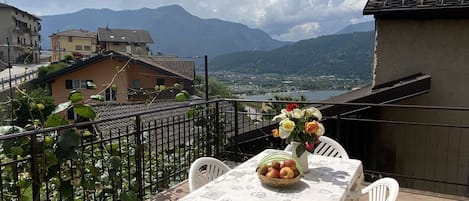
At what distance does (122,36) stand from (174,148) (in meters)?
44.7

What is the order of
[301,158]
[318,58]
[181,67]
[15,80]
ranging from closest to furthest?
[301,158]
[15,80]
[181,67]
[318,58]

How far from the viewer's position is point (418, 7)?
554 centimetres

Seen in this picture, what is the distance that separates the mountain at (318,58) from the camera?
22.0 meters

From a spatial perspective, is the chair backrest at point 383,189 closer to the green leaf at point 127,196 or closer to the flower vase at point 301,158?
the flower vase at point 301,158

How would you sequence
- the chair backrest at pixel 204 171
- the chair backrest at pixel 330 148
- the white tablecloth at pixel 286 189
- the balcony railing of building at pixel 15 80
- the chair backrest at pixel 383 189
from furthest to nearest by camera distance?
the balcony railing of building at pixel 15 80 < the chair backrest at pixel 330 148 < the chair backrest at pixel 204 171 < the chair backrest at pixel 383 189 < the white tablecloth at pixel 286 189

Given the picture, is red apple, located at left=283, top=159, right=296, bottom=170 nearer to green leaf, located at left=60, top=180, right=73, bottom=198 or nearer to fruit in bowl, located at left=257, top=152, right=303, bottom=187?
fruit in bowl, located at left=257, top=152, right=303, bottom=187

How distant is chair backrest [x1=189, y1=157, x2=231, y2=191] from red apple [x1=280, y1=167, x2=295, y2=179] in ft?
2.02

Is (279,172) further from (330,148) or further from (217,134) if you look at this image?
(217,134)

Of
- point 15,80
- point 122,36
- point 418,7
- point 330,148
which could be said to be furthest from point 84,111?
point 122,36

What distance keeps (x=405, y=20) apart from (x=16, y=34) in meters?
49.8

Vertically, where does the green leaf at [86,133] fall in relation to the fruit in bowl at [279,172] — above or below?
above

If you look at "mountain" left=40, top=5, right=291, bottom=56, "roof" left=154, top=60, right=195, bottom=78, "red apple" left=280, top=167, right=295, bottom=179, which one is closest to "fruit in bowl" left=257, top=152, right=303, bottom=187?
"red apple" left=280, top=167, right=295, bottom=179

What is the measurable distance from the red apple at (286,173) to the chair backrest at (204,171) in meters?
0.62

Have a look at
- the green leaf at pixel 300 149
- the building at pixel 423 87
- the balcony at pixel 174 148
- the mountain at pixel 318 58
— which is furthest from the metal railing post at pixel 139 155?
the mountain at pixel 318 58
